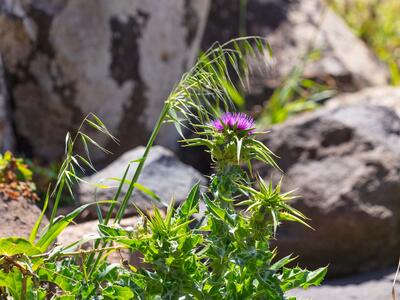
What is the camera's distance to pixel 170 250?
6.02 feet

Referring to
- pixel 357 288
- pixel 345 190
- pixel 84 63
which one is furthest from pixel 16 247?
pixel 84 63

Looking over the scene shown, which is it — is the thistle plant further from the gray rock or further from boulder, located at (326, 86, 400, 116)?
boulder, located at (326, 86, 400, 116)

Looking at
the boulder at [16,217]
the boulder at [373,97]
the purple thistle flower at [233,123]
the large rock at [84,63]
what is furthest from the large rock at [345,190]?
the purple thistle flower at [233,123]

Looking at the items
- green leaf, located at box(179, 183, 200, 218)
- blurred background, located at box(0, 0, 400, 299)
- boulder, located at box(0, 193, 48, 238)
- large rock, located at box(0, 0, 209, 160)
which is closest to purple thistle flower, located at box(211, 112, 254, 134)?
green leaf, located at box(179, 183, 200, 218)

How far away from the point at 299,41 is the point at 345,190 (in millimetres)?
2542

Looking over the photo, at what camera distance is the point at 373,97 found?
20.2 feet

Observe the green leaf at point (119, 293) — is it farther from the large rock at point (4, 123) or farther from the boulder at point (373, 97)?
the boulder at point (373, 97)

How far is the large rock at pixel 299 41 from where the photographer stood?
21.1ft

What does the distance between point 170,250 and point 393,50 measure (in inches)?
266

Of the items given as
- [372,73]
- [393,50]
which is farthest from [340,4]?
[372,73]

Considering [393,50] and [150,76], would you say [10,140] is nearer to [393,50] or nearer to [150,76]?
[150,76]

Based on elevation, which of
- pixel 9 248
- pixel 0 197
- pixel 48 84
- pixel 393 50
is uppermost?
pixel 9 248

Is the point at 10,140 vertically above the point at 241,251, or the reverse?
the point at 241,251

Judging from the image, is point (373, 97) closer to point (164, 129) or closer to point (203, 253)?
point (164, 129)
